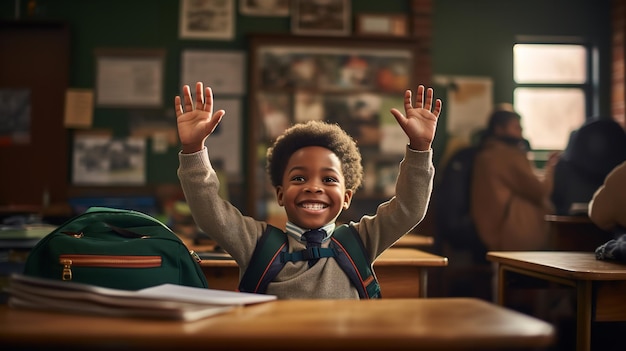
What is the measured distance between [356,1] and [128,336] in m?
5.03

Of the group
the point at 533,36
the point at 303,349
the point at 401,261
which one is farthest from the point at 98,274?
the point at 533,36

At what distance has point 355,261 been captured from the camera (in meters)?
1.67

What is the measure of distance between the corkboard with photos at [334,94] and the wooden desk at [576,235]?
7.13 ft

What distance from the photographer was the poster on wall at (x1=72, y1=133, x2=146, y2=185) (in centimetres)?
540

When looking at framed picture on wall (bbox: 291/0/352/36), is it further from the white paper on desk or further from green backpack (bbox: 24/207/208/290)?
the white paper on desk

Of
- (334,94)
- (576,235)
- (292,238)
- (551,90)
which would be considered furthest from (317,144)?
(551,90)

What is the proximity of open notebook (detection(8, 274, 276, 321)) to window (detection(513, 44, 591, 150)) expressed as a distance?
210 inches

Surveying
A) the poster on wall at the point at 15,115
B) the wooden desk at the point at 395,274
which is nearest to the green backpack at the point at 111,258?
the wooden desk at the point at 395,274

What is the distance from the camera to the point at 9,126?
17.9ft

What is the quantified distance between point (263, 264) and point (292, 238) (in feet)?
0.36

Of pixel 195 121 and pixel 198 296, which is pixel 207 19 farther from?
pixel 198 296

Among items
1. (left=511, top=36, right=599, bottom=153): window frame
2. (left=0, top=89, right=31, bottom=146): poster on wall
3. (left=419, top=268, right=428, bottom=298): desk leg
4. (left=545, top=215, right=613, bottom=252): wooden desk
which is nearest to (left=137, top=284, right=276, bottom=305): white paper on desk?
(left=419, top=268, right=428, bottom=298): desk leg

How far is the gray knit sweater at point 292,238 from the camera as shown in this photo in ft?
5.29

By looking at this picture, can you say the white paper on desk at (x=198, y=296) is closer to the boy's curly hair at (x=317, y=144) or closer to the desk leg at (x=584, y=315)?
the boy's curly hair at (x=317, y=144)
